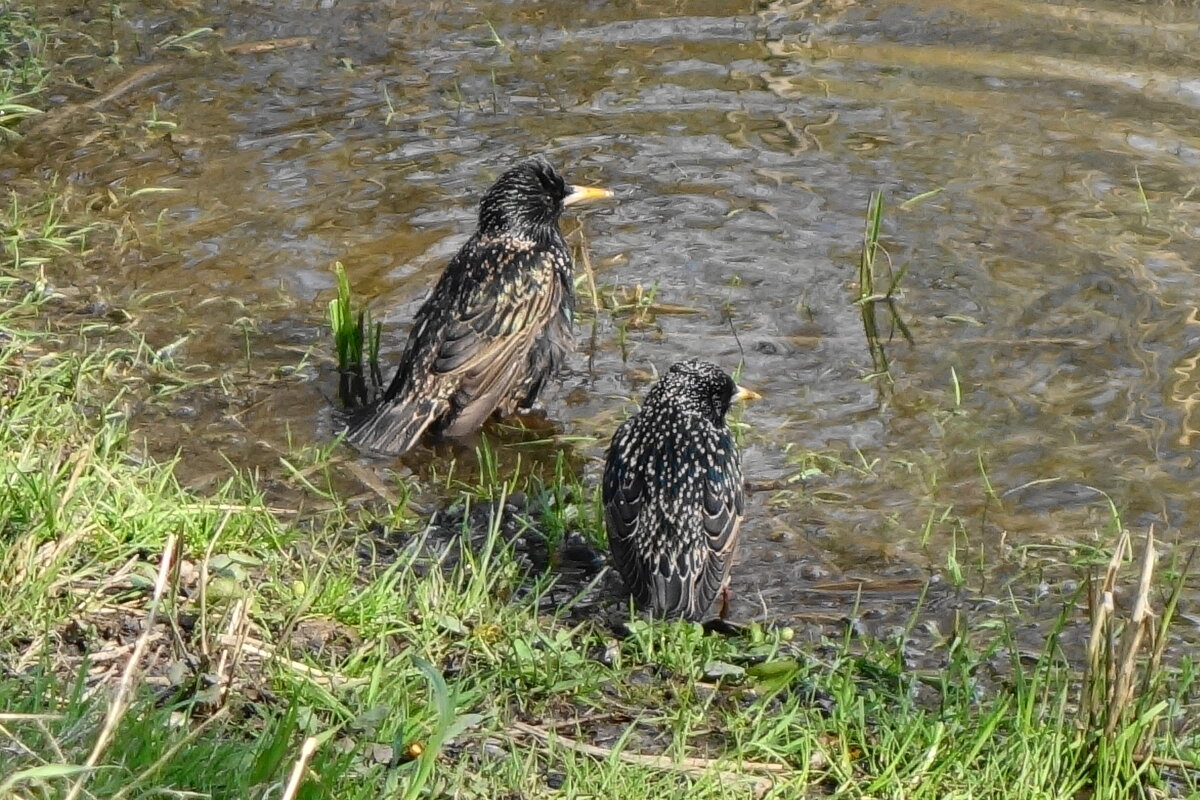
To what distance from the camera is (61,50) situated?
9.20m

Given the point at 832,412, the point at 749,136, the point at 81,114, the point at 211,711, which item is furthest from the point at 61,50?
the point at 211,711

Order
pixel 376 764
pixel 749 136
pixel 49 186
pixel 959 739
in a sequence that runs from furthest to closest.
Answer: pixel 749 136 < pixel 49 186 < pixel 959 739 < pixel 376 764

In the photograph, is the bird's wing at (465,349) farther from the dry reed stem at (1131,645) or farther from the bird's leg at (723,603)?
the dry reed stem at (1131,645)

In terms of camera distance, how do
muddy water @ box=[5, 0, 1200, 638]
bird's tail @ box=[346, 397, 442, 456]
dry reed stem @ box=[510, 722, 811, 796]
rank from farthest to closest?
bird's tail @ box=[346, 397, 442, 456]
muddy water @ box=[5, 0, 1200, 638]
dry reed stem @ box=[510, 722, 811, 796]

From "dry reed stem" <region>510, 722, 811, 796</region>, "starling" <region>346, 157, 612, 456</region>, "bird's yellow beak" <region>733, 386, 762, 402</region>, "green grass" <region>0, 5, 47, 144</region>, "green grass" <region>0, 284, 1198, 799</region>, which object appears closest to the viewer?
"green grass" <region>0, 284, 1198, 799</region>

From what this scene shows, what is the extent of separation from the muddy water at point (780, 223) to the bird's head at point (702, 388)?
418 mm

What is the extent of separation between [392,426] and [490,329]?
2.11 ft

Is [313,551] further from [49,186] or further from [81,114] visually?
[81,114]

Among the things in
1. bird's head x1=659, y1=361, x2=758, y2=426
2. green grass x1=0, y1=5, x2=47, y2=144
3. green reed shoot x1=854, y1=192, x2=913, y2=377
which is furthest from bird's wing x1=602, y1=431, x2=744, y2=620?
green grass x1=0, y1=5, x2=47, y2=144

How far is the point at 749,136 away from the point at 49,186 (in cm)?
366

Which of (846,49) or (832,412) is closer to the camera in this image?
(832,412)

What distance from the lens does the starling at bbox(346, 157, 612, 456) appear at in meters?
6.01

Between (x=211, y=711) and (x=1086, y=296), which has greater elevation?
(x=211, y=711)

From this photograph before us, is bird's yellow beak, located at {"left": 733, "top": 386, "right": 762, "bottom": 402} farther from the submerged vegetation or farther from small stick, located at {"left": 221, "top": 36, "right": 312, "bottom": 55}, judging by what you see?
small stick, located at {"left": 221, "top": 36, "right": 312, "bottom": 55}
